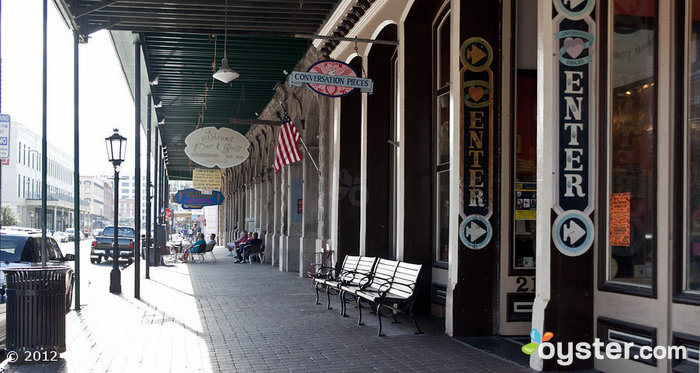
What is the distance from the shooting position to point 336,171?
596 inches

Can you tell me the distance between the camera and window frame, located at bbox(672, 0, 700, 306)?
6172 mm

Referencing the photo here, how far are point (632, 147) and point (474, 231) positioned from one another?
8.97 ft

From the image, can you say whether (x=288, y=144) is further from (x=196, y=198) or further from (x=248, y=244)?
(x=196, y=198)

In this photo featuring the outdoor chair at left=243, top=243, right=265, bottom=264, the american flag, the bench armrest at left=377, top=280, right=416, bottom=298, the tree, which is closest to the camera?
the bench armrest at left=377, top=280, right=416, bottom=298

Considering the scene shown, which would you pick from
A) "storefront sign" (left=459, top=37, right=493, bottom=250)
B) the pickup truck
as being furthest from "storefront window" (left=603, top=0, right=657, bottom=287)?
the pickup truck

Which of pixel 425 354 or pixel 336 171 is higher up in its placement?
pixel 336 171

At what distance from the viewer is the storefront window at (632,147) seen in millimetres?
6656

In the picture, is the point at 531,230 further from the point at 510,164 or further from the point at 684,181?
the point at 684,181

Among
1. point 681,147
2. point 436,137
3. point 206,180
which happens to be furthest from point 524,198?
point 206,180

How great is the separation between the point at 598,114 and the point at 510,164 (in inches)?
87.1

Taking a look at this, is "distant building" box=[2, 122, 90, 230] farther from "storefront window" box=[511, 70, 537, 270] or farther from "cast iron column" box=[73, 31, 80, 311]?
"storefront window" box=[511, 70, 537, 270]

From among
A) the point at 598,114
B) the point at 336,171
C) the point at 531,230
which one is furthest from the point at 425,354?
the point at 336,171

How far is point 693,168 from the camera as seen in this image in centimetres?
616

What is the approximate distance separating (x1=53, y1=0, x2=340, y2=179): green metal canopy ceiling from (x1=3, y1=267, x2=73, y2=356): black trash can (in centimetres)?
673
